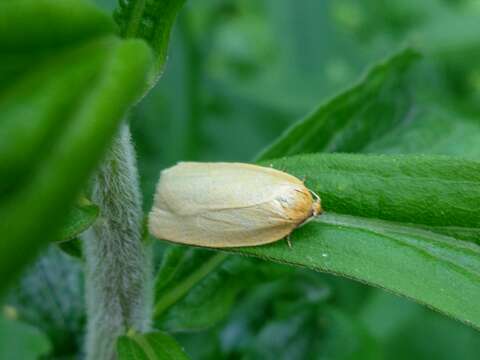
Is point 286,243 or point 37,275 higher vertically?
point 286,243

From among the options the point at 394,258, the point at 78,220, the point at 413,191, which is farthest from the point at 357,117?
the point at 78,220

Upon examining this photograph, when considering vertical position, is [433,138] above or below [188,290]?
above

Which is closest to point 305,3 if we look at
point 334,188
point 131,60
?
point 334,188

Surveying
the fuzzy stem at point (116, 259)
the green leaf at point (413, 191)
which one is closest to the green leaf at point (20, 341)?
the fuzzy stem at point (116, 259)

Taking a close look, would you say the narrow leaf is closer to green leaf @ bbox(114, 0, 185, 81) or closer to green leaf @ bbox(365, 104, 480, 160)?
green leaf @ bbox(114, 0, 185, 81)

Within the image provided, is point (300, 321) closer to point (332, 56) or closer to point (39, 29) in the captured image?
point (39, 29)

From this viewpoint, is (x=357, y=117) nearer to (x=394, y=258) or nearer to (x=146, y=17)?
(x=394, y=258)

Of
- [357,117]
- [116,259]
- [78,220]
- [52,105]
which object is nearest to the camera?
[52,105]
